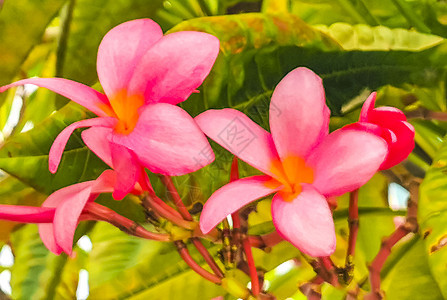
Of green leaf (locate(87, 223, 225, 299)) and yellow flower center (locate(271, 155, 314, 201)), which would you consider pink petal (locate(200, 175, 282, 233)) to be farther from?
green leaf (locate(87, 223, 225, 299))

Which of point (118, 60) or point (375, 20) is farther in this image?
point (375, 20)

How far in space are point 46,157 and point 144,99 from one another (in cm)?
9

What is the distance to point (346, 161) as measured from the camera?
0.80 ft

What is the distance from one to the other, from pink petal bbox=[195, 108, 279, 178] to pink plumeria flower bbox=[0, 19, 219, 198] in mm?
17

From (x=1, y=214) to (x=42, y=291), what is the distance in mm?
147

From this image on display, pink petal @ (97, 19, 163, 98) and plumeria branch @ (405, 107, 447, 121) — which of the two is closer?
pink petal @ (97, 19, 163, 98)

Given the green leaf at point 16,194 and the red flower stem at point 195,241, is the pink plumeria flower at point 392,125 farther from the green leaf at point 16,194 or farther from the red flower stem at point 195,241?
the green leaf at point 16,194

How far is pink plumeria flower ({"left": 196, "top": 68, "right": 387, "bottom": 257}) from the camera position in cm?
23

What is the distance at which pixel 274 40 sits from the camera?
34 centimetres

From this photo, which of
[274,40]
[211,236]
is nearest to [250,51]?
[274,40]

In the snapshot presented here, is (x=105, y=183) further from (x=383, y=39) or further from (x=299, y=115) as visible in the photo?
(x=383, y=39)

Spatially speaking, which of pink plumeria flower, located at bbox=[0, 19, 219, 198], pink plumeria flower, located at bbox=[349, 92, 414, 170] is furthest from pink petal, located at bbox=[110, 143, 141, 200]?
pink plumeria flower, located at bbox=[349, 92, 414, 170]

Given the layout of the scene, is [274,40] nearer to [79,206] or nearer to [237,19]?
[237,19]

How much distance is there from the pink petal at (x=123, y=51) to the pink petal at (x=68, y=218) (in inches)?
2.0
